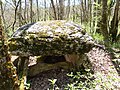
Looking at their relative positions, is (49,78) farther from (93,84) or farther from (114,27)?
(114,27)

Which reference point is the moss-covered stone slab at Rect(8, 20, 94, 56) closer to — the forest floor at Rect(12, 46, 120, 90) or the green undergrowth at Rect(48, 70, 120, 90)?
the forest floor at Rect(12, 46, 120, 90)

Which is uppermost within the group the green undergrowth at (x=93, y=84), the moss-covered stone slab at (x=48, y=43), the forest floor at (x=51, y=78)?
the moss-covered stone slab at (x=48, y=43)

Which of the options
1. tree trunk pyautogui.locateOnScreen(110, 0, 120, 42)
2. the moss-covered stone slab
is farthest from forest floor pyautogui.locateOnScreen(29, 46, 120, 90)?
tree trunk pyautogui.locateOnScreen(110, 0, 120, 42)

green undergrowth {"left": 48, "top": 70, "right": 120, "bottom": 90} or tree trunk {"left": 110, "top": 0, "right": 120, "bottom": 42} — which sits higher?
tree trunk {"left": 110, "top": 0, "right": 120, "bottom": 42}

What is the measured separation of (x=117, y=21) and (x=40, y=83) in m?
5.49

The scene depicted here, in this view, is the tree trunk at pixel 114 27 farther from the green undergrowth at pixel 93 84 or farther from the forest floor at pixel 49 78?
the green undergrowth at pixel 93 84

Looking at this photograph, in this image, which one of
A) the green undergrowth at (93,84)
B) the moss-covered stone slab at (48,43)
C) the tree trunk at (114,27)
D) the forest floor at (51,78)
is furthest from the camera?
the tree trunk at (114,27)

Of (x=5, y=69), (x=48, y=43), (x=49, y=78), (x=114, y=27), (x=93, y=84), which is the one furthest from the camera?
(x=114, y=27)

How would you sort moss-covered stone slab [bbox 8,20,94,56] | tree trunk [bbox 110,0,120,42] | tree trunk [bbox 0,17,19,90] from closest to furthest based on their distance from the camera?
tree trunk [bbox 0,17,19,90] → moss-covered stone slab [bbox 8,20,94,56] → tree trunk [bbox 110,0,120,42]

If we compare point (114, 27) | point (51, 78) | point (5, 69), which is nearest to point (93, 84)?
point (51, 78)

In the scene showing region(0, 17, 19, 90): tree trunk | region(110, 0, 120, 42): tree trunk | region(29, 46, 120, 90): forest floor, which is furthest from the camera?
region(110, 0, 120, 42): tree trunk

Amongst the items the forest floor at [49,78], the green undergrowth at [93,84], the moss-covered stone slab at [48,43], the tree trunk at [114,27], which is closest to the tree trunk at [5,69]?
the green undergrowth at [93,84]

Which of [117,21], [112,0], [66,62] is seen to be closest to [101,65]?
[66,62]

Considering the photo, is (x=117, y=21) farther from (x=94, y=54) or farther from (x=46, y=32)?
(x=46, y=32)
